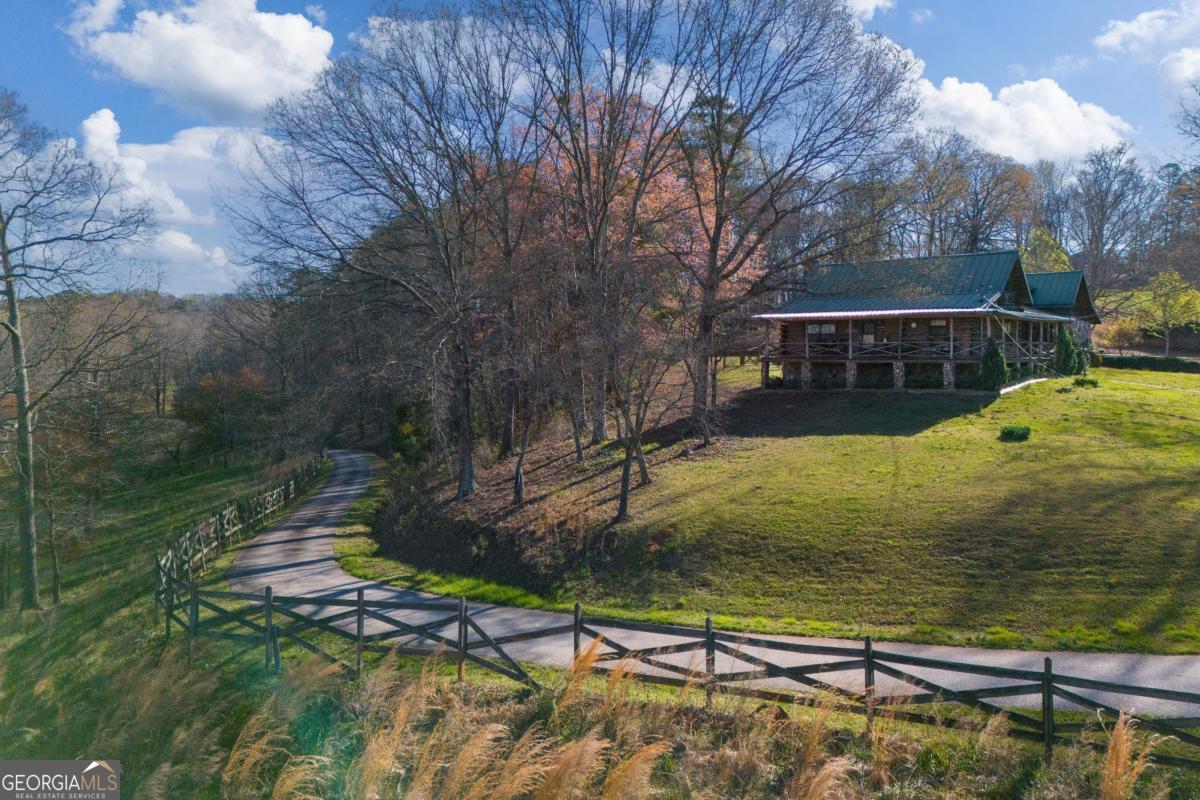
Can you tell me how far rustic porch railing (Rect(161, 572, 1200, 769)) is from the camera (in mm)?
8070

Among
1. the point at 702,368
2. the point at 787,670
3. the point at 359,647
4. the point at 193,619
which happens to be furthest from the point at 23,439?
the point at 787,670

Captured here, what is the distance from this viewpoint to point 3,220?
16625 millimetres

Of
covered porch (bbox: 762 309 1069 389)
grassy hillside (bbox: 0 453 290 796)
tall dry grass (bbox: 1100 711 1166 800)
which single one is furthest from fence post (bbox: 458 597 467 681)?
covered porch (bbox: 762 309 1069 389)

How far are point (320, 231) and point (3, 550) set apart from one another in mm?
13758

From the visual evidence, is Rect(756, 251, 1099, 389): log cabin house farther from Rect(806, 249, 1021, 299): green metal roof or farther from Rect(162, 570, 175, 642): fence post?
Rect(162, 570, 175, 642): fence post

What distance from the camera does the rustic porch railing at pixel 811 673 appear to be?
26.5 ft

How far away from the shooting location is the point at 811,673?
9453mm

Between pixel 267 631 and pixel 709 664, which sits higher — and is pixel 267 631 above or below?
below

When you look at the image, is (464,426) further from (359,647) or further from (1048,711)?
(1048,711)

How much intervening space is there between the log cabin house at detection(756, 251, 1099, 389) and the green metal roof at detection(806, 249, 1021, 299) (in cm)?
4

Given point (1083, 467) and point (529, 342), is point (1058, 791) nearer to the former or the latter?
point (1083, 467)

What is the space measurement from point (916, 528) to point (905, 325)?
17171 millimetres

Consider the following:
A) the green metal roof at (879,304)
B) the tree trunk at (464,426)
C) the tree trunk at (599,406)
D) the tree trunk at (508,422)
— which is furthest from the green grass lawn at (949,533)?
the tree trunk at (508,422)

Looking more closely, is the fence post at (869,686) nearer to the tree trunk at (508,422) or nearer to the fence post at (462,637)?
the fence post at (462,637)
